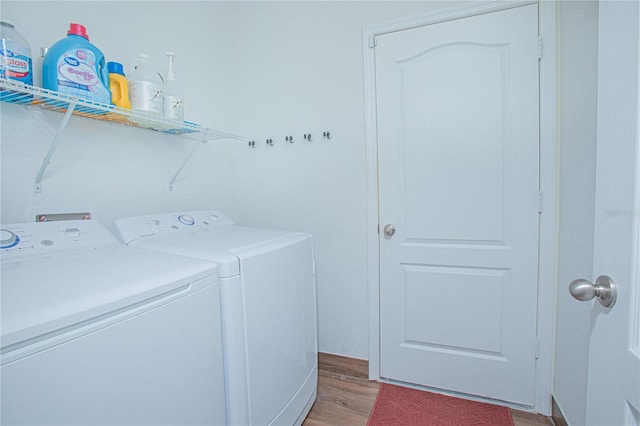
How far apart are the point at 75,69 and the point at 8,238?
0.65m

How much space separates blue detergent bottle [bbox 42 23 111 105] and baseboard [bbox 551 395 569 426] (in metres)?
2.50

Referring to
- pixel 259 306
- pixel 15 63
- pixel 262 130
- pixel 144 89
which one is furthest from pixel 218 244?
pixel 262 130

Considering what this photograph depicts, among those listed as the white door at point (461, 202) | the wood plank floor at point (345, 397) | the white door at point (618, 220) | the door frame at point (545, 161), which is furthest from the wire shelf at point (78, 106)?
the wood plank floor at point (345, 397)

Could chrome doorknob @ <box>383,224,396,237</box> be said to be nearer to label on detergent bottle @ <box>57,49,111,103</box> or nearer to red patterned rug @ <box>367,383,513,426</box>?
red patterned rug @ <box>367,383,513,426</box>

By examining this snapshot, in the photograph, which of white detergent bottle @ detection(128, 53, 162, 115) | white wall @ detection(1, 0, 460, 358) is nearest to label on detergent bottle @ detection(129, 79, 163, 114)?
white detergent bottle @ detection(128, 53, 162, 115)

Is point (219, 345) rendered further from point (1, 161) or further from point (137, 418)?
point (1, 161)

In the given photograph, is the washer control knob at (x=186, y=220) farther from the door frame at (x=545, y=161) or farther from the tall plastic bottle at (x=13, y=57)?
the door frame at (x=545, y=161)

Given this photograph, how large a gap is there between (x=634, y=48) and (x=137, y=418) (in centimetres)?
134

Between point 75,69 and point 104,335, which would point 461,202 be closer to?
point 104,335

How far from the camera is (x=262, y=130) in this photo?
2135 mm

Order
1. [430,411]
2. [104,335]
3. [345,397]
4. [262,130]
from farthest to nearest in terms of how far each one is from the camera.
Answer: [262,130] → [345,397] → [430,411] → [104,335]

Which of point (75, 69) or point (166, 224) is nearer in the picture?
point (75, 69)

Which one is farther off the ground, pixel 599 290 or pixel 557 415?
pixel 599 290

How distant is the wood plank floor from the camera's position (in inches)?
60.5
